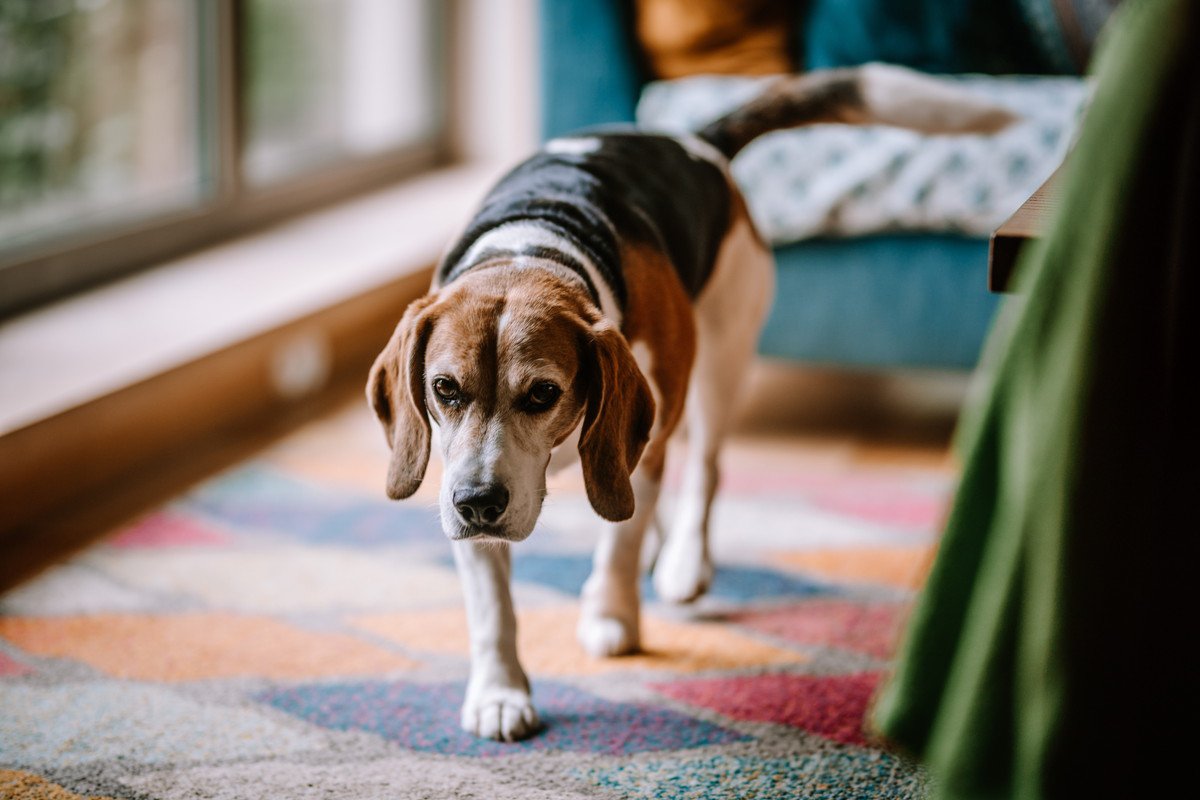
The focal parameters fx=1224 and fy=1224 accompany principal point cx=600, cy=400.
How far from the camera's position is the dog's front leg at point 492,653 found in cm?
162

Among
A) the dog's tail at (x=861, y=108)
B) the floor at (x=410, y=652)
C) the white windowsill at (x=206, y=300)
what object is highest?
the dog's tail at (x=861, y=108)

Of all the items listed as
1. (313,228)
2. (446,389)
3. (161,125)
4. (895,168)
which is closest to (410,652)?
(446,389)

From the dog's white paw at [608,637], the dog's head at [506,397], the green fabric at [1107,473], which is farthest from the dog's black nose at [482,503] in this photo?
the green fabric at [1107,473]

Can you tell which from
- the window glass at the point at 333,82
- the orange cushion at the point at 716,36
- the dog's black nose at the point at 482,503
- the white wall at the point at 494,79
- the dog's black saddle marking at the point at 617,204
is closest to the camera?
the dog's black nose at the point at 482,503

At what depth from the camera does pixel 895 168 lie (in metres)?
2.69

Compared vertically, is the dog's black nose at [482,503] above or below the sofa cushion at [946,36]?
below

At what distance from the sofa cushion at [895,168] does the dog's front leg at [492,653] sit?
135 centimetres

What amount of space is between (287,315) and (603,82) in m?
0.93

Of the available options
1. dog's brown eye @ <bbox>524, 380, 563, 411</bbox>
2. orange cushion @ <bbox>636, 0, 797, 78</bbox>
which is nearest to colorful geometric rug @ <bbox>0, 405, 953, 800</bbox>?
dog's brown eye @ <bbox>524, 380, 563, 411</bbox>

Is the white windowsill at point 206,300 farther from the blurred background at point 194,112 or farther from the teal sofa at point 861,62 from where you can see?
the teal sofa at point 861,62

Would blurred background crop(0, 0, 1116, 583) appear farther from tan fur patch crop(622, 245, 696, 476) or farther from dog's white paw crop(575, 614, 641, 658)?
dog's white paw crop(575, 614, 641, 658)

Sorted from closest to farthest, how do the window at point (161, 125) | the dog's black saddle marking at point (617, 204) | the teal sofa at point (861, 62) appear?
the dog's black saddle marking at point (617, 204), the teal sofa at point (861, 62), the window at point (161, 125)

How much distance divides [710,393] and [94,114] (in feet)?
6.20

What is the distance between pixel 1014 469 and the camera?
2.91 feet
